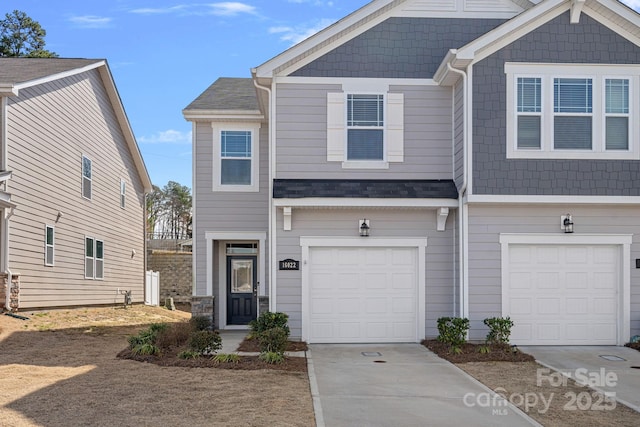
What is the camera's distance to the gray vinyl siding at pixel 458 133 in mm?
12680

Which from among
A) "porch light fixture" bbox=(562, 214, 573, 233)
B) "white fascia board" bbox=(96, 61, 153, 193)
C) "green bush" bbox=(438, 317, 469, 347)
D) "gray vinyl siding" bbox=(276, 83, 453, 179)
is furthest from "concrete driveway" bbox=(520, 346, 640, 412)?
"white fascia board" bbox=(96, 61, 153, 193)

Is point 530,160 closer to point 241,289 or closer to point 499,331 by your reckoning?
point 499,331

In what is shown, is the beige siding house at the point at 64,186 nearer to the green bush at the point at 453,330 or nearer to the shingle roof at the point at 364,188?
the shingle roof at the point at 364,188

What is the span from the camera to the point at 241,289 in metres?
16.7

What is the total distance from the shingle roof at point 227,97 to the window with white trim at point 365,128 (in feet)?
10.2

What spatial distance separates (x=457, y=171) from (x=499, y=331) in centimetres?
314

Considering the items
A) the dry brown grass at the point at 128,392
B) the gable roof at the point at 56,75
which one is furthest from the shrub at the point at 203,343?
the gable roof at the point at 56,75

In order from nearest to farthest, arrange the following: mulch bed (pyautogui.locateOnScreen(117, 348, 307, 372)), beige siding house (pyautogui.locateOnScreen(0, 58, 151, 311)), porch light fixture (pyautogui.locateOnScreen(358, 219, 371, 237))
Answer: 1. mulch bed (pyautogui.locateOnScreen(117, 348, 307, 372))
2. porch light fixture (pyautogui.locateOnScreen(358, 219, 371, 237))
3. beige siding house (pyautogui.locateOnScreen(0, 58, 151, 311))

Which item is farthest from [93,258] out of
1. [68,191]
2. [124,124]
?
[124,124]

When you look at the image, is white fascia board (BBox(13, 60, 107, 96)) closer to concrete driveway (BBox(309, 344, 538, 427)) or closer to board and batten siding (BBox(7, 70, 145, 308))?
board and batten siding (BBox(7, 70, 145, 308))

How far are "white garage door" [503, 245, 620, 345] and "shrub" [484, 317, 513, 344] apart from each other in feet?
2.34

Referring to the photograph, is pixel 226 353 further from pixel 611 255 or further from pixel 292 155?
pixel 611 255

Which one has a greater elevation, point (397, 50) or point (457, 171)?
point (397, 50)

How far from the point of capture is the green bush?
11953 millimetres
